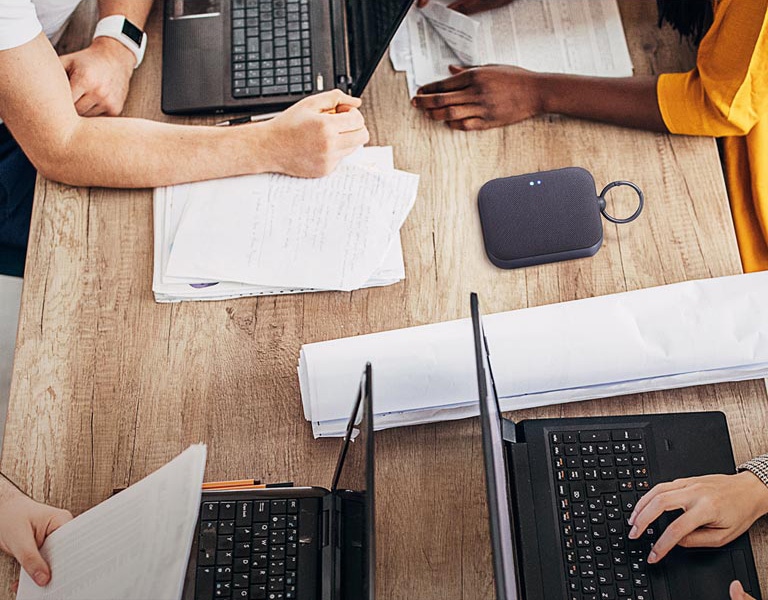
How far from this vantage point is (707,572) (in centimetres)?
86

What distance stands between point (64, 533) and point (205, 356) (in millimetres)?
274

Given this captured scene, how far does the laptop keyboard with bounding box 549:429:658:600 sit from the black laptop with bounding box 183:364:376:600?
26cm

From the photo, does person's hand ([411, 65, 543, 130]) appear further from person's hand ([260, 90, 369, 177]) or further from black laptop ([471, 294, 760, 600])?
black laptop ([471, 294, 760, 600])

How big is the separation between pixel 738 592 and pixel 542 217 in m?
0.51

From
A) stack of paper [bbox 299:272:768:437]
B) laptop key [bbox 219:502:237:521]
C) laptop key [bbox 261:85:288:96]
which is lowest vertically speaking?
laptop key [bbox 219:502:237:521]

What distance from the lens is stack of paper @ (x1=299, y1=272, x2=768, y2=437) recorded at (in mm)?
955

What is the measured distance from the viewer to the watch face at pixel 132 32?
1.20m

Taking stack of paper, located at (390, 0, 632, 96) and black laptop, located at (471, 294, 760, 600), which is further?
stack of paper, located at (390, 0, 632, 96)

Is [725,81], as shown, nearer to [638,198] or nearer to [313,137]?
[638,198]

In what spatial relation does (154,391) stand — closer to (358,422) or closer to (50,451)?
(50,451)

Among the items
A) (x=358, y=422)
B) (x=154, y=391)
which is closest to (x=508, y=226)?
(x=358, y=422)

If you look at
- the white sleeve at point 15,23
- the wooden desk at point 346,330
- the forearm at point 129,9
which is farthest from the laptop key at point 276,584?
the forearm at point 129,9

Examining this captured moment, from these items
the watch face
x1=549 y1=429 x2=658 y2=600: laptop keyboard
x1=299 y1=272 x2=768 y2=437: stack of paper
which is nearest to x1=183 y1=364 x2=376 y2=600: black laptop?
x1=299 y1=272 x2=768 y2=437: stack of paper

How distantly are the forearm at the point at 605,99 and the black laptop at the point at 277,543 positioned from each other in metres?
0.61
